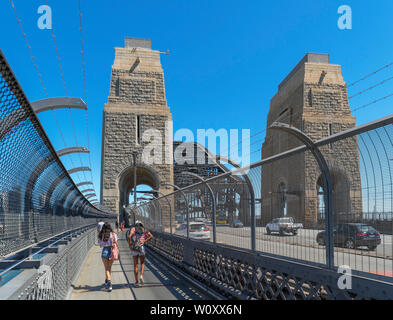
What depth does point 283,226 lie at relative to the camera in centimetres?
519

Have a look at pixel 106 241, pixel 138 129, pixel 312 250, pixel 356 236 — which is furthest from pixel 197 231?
pixel 138 129

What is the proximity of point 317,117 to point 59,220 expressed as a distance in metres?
31.6

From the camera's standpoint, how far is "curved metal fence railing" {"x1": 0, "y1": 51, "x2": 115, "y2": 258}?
3.24 m

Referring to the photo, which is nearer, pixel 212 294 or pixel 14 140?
pixel 14 140

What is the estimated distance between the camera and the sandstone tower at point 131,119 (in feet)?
117

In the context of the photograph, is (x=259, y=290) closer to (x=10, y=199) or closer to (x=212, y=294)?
(x=212, y=294)

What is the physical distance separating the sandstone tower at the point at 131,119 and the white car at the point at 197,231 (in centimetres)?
2446

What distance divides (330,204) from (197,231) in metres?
6.01

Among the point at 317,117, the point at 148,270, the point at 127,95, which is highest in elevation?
the point at 127,95

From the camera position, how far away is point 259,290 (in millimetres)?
5762

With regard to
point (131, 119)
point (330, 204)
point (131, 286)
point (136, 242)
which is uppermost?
point (131, 119)

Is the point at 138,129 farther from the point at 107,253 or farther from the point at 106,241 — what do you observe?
the point at 107,253

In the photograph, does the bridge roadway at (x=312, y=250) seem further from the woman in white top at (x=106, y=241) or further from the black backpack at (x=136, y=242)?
the woman in white top at (x=106, y=241)
